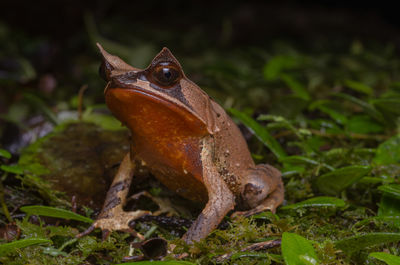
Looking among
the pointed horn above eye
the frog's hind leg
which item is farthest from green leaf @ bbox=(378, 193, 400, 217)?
the pointed horn above eye

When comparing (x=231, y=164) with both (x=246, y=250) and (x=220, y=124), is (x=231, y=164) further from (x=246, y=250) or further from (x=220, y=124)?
(x=246, y=250)

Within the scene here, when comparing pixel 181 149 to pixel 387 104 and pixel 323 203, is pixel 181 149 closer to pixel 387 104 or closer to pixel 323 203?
pixel 323 203

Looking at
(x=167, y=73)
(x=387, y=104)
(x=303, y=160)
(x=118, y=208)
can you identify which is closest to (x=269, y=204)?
(x=303, y=160)

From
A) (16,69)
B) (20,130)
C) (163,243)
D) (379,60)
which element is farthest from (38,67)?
(379,60)

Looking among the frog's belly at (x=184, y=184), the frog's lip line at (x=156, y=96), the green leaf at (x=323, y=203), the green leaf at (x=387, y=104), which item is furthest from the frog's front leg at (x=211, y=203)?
the green leaf at (x=387, y=104)

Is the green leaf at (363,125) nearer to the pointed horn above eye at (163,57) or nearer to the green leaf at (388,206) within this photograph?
the green leaf at (388,206)
